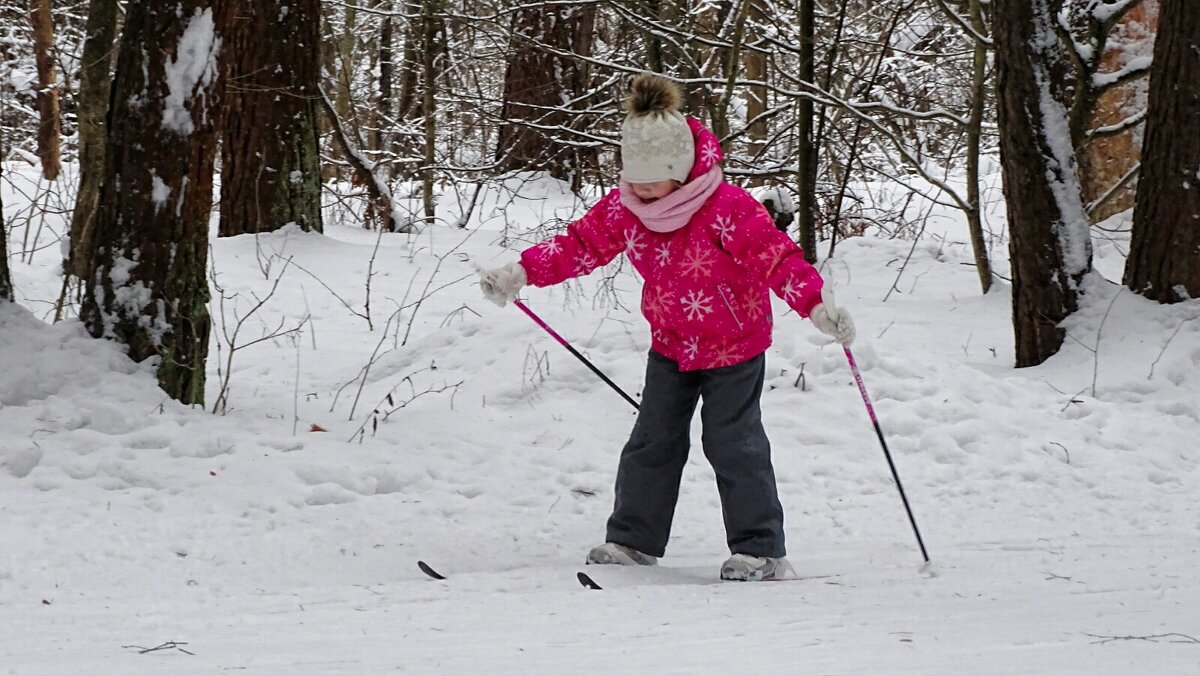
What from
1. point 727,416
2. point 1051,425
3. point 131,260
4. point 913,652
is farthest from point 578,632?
point 1051,425

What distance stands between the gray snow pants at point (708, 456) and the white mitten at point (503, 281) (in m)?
0.53

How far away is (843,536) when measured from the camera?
4555mm

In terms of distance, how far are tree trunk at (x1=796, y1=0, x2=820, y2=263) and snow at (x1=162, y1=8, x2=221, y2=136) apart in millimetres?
4417

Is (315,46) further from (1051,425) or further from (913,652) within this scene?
(913,652)

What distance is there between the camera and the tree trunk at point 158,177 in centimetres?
457

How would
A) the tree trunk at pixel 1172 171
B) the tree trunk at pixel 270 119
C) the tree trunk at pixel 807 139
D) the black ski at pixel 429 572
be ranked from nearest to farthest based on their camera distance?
the black ski at pixel 429 572 → the tree trunk at pixel 1172 171 → the tree trunk at pixel 807 139 → the tree trunk at pixel 270 119

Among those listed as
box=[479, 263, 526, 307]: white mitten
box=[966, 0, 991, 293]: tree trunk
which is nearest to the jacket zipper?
box=[479, 263, 526, 307]: white mitten

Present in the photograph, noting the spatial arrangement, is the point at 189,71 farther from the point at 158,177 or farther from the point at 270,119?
the point at 270,119

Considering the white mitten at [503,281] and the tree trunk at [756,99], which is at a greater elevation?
the tree trunk at [756,99]

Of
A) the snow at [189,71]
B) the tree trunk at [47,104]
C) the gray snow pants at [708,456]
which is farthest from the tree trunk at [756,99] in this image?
the tree trunk at [47,104]

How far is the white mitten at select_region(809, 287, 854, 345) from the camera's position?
3.62 m

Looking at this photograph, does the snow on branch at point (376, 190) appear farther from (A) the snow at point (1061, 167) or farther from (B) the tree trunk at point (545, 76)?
(A) the snow at point (1061, 167)

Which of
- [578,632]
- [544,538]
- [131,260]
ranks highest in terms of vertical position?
[131,260]

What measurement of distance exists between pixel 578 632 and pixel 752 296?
144 centimetres
